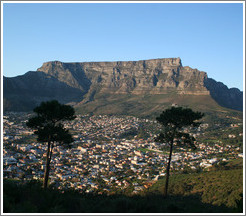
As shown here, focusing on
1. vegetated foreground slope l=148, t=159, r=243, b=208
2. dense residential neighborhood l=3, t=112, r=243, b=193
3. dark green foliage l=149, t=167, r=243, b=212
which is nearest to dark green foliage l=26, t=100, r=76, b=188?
dense residential neighborhood l=3, t=112, r=243, b=193

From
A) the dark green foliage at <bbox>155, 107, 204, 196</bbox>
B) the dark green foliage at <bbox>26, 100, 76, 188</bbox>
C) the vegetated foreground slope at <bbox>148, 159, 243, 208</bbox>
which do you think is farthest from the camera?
the vegetated foreground slope at <bbox>148, 159, 243, 208</bbox>

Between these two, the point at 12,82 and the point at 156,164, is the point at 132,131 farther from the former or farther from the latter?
the point at 12,82

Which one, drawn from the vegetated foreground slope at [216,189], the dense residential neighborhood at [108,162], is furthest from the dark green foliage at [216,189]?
the dense residential neighborhood at [108,162]

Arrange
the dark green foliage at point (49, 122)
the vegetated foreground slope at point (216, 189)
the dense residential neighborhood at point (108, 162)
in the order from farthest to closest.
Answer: the dense residential neighborhood at point (108, 162), the vegetated foreground slope at point (216, 189), the dark green foliage at point (49, 122)

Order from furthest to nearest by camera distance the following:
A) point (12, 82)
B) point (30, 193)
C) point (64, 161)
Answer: point (12, 82)
point (64, 161)
point (30, 193)

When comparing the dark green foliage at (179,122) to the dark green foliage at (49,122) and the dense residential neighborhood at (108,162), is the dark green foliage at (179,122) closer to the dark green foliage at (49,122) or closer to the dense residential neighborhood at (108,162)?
the dark green foliage at (49,122)

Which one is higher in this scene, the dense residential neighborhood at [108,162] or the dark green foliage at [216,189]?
the dark green foliage at [216,189]

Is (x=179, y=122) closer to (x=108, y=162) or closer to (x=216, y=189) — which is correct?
(x=216, y=189)

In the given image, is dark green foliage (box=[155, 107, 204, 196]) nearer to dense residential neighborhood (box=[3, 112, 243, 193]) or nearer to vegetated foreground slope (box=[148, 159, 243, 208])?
vegetated foreground slope (box=[148, 159, 243, 208])

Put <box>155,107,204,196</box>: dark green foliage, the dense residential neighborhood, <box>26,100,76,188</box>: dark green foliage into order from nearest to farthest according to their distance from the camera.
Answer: <box>26,100,76,188</box>: dark green foliage, <box>155,107,204,196</box>: dark green foliage, the dense residential neighborhood

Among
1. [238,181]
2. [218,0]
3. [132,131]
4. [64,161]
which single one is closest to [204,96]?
[132,131]

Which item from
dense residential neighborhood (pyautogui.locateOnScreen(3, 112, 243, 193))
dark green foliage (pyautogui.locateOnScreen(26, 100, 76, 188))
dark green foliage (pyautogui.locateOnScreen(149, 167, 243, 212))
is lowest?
dense residential neighborhood (pyautogui.locateOnScreen(3, 112, 243, 193))
